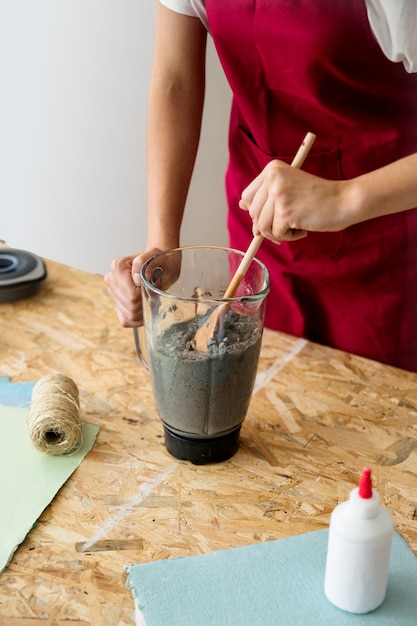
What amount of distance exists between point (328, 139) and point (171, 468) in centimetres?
61

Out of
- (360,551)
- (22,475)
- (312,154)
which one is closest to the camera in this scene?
(360,551)

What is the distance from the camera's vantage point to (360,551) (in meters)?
0.74

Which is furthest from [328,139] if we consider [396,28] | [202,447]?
[202,447]

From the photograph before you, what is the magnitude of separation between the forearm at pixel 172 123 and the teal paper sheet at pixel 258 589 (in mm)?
588

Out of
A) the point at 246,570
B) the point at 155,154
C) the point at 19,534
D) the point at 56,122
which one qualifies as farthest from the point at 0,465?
the point at 56,122

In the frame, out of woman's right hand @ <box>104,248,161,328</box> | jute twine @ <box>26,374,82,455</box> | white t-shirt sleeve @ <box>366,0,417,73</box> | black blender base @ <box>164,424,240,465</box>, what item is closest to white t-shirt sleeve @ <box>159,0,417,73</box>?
white t-shirt sleeve @ <box>366,0,417,73</box>

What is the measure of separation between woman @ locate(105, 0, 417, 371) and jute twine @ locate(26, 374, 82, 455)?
6.9 inches

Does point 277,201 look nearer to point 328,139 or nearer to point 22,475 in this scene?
point 328,139

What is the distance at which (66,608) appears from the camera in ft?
2.56

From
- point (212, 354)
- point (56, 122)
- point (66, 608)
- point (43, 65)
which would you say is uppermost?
point (43, 65)

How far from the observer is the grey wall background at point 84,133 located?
5.60ft

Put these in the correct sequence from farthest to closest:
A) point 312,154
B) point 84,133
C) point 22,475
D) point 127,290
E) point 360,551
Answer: point 84,133
point 312,154
point 127,290
point 22,475
point 360,551

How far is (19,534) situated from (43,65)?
1.21 meters

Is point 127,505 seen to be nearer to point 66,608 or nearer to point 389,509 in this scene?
point 66,608
